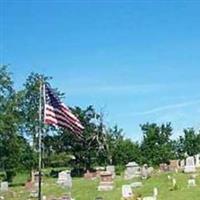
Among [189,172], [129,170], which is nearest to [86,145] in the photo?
[129,170]

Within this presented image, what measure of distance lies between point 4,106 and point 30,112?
7493 millimetres

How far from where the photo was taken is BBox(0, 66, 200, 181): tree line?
208ft

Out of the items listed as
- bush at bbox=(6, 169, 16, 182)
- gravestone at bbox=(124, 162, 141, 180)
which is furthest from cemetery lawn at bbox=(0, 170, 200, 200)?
bush at bbox=(6, 169, 16, 182)

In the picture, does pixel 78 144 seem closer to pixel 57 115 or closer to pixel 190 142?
pixel 190 142

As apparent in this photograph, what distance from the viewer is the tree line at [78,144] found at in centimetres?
6347

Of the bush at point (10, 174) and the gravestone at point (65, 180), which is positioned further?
the bush at point (10, 174)

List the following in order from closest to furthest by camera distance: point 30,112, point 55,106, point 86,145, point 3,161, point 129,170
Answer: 1. point 55,106
2. point 129,170
3. point 3,161
4. point 86,145
5. point 30,112

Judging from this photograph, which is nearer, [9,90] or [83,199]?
[83,199]

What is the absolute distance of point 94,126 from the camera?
70.6 m

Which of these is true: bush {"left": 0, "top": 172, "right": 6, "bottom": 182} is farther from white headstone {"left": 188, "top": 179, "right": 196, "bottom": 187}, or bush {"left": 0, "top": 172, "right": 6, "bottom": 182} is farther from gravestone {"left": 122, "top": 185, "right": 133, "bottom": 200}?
gravestone {"left": 122, "top": 185, "right": 133, "bottom": 200}

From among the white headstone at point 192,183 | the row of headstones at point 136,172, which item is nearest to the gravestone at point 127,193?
the white headstone at point 192,183

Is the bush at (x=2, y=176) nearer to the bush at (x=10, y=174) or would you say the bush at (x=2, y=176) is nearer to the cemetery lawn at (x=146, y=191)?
the bush at (x=10, y=174)

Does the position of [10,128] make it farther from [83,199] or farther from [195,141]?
[83,199]

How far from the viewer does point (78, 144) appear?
221 feet
